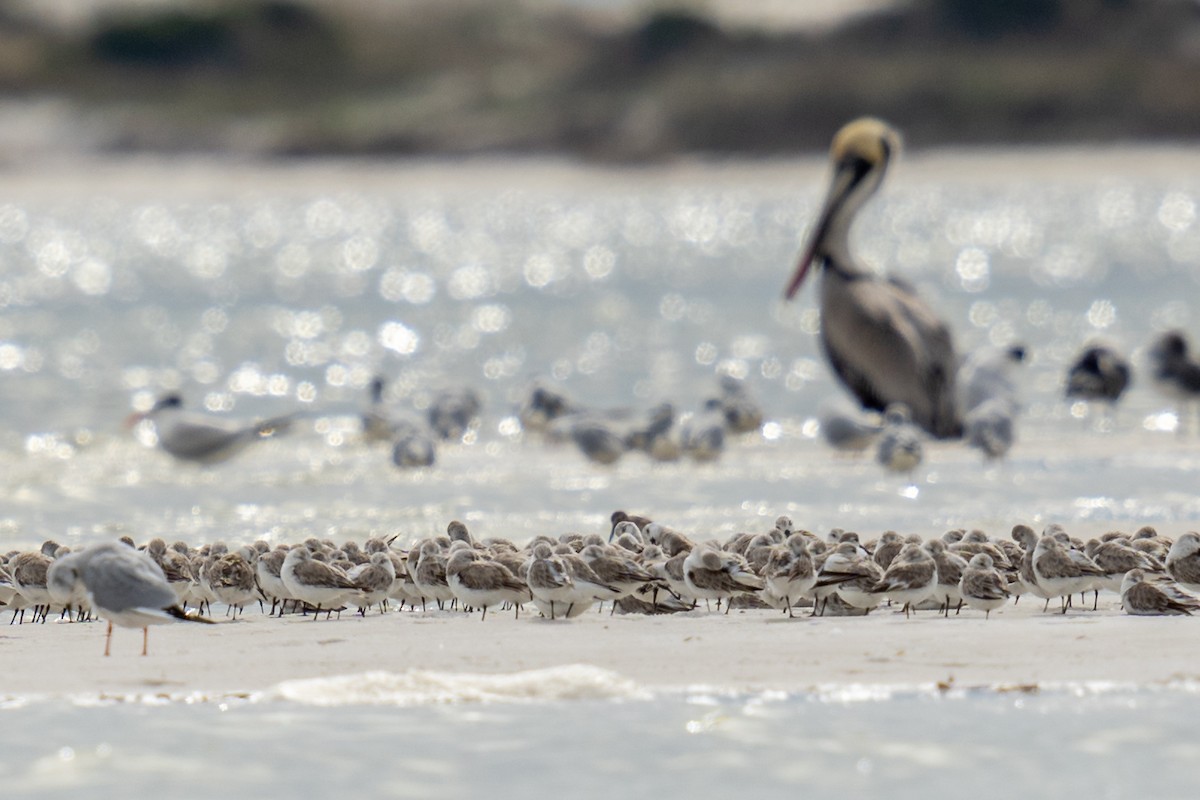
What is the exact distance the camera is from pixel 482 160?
11831 cm

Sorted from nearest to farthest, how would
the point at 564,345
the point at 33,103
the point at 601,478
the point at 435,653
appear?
the point at 435,653 < the point at 601,478 < the point at 564,345 < the point at 33,103

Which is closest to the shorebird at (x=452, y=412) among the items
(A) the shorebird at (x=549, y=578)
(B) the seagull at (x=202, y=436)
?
(B) the seagull at (x=202, y=436)

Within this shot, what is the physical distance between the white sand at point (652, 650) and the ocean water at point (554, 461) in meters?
0.29

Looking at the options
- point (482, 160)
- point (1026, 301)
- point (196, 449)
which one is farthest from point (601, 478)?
point (482, 160)

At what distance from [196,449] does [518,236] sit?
57406 millimetres

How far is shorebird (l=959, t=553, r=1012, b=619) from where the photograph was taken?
7.60 m

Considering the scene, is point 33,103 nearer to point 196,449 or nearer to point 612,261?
point 612,261

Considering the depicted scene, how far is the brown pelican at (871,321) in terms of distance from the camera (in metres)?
15.4

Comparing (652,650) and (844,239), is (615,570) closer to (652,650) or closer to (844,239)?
(652,650)

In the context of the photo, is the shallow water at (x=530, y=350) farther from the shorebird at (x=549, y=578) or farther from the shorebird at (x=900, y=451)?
the shorebird at (x=549, y=578)

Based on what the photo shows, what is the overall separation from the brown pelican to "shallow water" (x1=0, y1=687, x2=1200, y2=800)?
9.32 meters

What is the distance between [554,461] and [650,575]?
7014mm

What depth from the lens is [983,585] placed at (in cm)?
761

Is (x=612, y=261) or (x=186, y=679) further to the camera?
(x=612, y=261)
